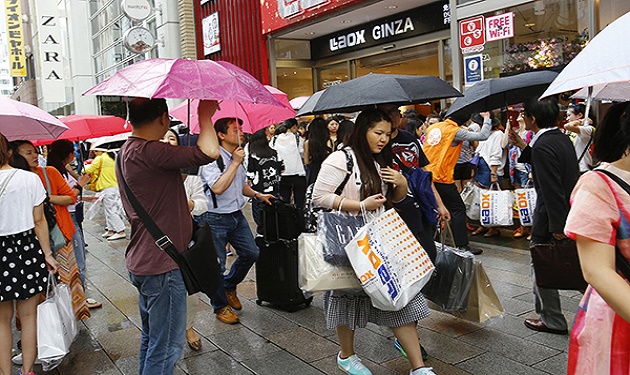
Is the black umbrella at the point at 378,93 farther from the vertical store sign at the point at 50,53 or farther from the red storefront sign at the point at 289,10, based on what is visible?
the vertical store sign at the point at 50,53

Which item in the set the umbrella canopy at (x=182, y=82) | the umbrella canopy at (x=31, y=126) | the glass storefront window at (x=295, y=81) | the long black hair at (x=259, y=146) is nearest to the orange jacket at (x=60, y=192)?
the umbrella canopy at (x=31, y=126)

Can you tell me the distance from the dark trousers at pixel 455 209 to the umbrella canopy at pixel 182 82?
13.7 feet

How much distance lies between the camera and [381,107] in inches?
151

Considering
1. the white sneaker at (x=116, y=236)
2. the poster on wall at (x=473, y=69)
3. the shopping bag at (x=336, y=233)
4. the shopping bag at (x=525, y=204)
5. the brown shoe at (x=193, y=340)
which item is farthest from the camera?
the poster on wall at (x=473, y=69)

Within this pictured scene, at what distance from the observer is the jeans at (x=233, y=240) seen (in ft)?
16.7

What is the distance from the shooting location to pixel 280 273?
17.7ft

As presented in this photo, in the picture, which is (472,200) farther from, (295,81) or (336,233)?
(295,81)

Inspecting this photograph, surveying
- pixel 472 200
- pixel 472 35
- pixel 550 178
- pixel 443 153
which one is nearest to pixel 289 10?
pixel 472 35

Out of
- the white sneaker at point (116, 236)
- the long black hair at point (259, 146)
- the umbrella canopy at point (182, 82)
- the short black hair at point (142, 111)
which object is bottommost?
the white sneaker at point (116, 236)

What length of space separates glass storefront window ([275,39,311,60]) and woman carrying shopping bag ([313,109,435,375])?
14.2m

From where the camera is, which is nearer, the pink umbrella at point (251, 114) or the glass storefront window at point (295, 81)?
the pink umbrella at point (251, 114)

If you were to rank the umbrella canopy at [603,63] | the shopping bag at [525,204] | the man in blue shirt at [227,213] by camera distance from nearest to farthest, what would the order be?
the umbrella canopy at [603,63]
the man in blue shirt at [227,213]
the shopping bag at [525,204]

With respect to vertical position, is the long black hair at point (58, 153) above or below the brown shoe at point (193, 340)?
above

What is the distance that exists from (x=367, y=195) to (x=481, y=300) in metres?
1.42
